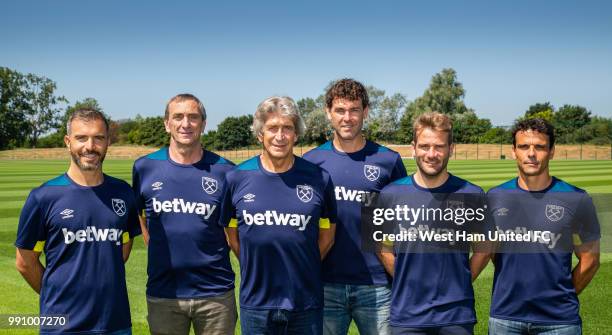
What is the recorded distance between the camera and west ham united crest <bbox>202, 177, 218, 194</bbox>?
13.5ft

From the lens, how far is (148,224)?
4.15 m

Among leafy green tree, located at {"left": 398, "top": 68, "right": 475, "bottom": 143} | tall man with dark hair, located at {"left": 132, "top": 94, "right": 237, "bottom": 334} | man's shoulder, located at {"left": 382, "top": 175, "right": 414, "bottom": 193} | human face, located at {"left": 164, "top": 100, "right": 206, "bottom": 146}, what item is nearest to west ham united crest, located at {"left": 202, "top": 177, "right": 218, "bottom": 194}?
tall man with dark hair, located at {"left": 132, "top": 94, "right": 237, "bottom": 334}

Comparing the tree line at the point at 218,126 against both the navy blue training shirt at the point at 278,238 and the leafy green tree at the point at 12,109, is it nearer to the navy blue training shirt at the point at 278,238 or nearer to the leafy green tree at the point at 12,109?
the leafy green tree at the point at 12,109

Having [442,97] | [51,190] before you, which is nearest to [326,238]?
[51,190]

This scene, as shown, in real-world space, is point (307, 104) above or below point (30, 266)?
above

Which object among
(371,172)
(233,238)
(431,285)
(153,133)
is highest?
(153,133)

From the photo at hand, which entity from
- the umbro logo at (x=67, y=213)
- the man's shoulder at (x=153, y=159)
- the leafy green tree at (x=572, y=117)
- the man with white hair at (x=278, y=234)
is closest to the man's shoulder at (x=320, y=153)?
the man with white hair at (x=278, y=234)

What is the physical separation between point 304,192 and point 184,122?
1.17 metres

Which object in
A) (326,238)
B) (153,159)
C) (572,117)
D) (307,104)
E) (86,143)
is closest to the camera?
(86,143)

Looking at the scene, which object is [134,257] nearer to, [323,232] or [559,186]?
[323,232]

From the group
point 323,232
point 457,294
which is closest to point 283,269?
point 323,232

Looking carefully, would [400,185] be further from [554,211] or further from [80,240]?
[80,240]

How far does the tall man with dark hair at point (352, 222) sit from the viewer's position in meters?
3.99

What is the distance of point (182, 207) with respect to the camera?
4039mm
